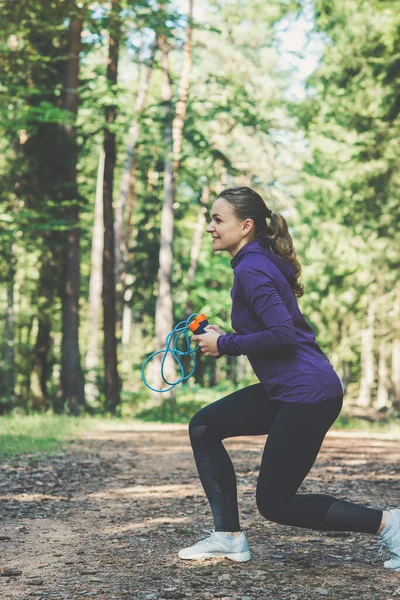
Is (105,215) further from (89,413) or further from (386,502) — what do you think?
(386,502)

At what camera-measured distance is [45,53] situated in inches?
776

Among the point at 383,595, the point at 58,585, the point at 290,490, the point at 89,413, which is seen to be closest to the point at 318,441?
the point at 290,490

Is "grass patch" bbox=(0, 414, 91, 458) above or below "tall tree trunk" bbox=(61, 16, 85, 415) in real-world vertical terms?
below

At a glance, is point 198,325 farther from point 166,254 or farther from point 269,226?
point 166,254

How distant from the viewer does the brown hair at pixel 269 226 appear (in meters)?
4.45

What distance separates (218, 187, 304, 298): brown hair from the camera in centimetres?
445

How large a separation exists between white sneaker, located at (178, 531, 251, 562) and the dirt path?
0.19 ft

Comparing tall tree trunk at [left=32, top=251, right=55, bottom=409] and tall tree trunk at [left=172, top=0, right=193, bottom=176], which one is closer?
tall tree trunk at [left=32, top=251, right=55, bottom=409]

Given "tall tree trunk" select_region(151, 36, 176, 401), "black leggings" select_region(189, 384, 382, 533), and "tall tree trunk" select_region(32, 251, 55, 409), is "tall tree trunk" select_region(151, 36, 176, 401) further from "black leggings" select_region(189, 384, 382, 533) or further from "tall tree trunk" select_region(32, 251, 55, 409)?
"black leggings" select_region(189, 384, 382, 533)

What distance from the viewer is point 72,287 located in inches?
794

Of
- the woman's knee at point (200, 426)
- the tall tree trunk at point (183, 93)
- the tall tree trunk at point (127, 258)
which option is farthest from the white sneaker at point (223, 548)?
the tall tree trunk at point (127, 258)

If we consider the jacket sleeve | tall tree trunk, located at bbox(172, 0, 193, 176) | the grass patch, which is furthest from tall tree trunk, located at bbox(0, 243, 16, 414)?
the jacket sleeve

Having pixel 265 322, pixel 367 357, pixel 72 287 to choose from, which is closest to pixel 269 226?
pixel 265 322

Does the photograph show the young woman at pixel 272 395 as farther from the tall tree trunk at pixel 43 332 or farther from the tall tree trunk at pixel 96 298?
the tall tree trunk at pixel 96 298
